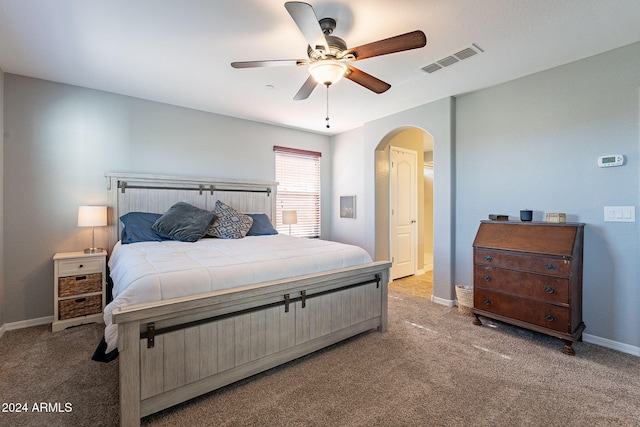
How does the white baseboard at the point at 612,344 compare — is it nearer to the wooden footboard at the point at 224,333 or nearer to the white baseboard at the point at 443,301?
the white baseboard at the point at 443,301

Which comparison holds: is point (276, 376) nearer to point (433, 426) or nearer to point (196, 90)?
point (433, 426)

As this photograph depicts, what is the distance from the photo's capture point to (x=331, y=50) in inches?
80.1

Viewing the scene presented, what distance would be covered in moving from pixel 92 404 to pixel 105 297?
1580mm

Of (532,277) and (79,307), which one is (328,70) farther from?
(79,307)

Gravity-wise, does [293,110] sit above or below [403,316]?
above

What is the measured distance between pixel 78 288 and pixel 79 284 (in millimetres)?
41

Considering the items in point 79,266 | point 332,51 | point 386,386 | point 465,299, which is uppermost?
point 332,51

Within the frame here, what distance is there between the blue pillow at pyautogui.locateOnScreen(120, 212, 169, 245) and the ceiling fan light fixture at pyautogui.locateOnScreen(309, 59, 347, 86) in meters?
2.50

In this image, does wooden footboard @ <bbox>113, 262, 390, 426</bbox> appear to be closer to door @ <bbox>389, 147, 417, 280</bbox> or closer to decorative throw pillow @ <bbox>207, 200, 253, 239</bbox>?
decorative throw pillow @ <bbox>207, 200, 253, 239</bbox>

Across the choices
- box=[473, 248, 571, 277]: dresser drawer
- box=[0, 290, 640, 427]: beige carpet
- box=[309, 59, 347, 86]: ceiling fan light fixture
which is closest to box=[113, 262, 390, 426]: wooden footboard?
box=[0, 290, 640, 427]: beige carpet

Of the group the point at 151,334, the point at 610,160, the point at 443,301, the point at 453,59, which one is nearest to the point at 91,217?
the point at 151,334

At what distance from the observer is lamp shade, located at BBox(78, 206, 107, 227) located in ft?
9.89

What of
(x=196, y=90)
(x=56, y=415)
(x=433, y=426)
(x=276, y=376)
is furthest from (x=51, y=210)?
(x=433, y=426)

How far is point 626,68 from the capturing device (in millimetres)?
2523
